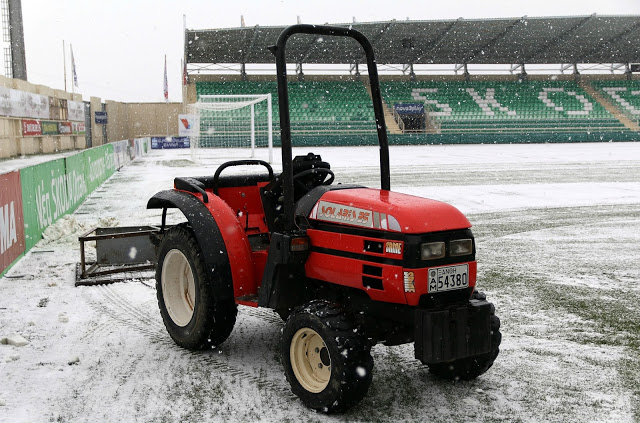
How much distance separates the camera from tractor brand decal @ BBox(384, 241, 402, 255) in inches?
133

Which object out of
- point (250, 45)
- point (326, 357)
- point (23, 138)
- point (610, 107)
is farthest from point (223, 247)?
point (610, 107)

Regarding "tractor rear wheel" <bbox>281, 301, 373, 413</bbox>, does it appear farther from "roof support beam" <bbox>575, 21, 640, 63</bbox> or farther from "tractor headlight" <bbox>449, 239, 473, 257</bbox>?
"roof support beam" <bbox>575, 21, 640, 63</bbox>

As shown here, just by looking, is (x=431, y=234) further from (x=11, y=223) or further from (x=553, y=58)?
(x=553, y=58)

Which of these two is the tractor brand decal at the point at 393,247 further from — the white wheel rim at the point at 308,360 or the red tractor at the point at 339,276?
the white wheel rim at the point at 308,360

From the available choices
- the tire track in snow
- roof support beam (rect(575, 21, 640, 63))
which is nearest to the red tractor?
the tire track in snow

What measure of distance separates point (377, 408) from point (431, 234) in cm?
101

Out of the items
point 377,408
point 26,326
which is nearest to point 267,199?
point 377,408

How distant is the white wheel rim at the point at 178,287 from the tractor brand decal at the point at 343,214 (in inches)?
55.6

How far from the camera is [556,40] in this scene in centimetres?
4075

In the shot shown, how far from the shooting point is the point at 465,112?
44.0m

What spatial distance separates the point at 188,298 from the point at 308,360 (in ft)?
5.01

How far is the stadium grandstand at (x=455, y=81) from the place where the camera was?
37.9 meters

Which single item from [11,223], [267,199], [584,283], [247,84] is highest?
[247,84]

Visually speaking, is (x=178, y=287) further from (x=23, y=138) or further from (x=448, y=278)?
(x=23, y=138)
